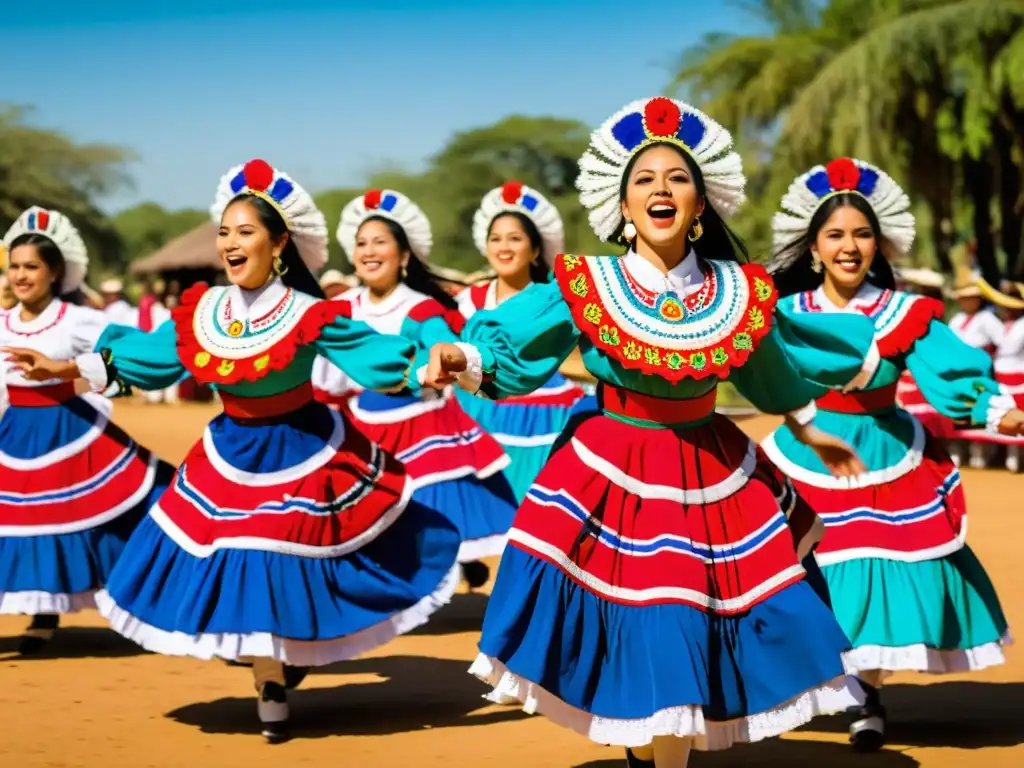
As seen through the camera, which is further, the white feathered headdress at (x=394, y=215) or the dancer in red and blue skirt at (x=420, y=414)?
the white feathered headdress at (x=394, y=215)

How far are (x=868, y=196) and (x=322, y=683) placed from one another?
329 cm

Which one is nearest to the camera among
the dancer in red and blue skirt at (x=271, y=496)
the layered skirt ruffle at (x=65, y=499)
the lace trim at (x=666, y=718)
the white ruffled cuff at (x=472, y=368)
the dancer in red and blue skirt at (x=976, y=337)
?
the lace trim at (x=666, y=718)

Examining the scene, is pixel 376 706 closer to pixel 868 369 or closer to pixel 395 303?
pixel 868 369

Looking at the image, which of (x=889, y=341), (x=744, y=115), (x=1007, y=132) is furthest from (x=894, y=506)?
(x=744, y=115)

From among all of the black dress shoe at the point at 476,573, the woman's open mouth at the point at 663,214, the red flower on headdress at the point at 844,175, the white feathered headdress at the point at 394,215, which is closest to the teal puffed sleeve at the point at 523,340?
the woman's open mouth at the point at 663,214

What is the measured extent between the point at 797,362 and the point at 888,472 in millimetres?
1127

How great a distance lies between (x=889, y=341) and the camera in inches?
263

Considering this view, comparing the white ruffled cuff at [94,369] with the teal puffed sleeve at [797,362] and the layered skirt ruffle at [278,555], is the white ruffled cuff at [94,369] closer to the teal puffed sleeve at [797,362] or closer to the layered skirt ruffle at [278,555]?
the layered skirt ruffle at [278,555]

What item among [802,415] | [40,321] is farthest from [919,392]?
[802,415]

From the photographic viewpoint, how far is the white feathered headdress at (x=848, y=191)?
6.98 metres

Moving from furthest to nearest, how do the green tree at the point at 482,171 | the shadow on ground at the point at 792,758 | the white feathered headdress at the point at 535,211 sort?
the green tree at the point at 482,171, the white feathered headdress at the point at 535,211, the shadow on ground at the point at 792,758

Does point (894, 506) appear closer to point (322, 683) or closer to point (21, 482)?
point (322, 683)

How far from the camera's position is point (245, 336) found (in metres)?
6.75

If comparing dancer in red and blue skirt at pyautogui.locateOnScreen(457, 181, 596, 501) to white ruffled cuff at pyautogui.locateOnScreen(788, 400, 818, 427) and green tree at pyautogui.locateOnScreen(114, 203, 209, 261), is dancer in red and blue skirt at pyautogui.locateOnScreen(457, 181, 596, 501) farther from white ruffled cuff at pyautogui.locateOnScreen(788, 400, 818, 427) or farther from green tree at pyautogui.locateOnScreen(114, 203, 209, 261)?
green tree at pyautogui.locateOnScreen(114, 203, 209, 261)
